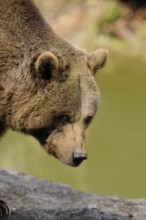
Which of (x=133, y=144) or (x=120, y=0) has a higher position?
(x=120, y=0)

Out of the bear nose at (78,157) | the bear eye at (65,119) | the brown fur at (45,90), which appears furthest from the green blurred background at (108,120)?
the bear nose at (78,157)

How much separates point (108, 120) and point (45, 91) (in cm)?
842

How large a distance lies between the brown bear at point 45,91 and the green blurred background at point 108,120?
3555mm

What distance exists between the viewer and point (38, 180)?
7.52 m

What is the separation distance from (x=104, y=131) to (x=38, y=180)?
594cm

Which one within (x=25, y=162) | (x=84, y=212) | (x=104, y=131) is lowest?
(x=84, y=212)

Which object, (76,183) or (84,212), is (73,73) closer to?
(84,212)

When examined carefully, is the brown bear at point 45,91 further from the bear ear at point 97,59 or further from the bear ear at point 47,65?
the bear ear at point 97,59

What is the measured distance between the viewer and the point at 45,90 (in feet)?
18.5

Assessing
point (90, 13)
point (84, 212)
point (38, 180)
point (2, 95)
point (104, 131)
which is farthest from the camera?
point (90, 13)

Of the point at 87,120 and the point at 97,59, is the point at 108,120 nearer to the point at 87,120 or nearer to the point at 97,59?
the point at 97,59

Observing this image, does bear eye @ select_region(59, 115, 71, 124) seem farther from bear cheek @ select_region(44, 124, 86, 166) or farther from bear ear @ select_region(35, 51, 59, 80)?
bear ear @ select_region(35, 51, 59, 80)

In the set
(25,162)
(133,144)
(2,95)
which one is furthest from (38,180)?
(133,144)

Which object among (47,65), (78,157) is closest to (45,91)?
(47,65)
